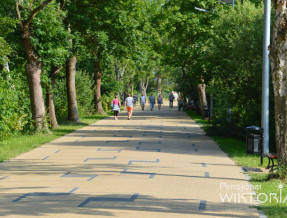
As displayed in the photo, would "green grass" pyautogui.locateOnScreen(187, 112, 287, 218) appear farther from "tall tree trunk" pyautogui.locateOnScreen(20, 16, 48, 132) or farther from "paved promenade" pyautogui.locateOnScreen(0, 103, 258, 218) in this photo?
"tall tree trunk" pyautogui.locateOnScreen(20, 16, 48, 132)

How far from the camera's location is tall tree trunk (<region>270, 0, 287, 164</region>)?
1037 cm

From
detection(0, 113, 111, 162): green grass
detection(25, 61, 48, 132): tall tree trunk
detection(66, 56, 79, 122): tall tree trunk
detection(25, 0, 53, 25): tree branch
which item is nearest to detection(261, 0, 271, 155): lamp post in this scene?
detection(0, 113, 111, 162): green grass

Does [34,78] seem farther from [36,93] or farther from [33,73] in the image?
[36,93]

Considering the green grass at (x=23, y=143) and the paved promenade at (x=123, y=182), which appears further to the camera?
the green grass at (x=23, y=143)

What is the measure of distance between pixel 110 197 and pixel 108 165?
427cm

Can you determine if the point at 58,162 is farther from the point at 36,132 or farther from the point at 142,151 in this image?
the point at 36,132

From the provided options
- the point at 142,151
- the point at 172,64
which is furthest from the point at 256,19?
the point at 172,64

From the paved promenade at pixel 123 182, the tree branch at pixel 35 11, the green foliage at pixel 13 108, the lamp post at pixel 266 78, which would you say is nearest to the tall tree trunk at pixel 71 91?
the green foliage at pixel 13 108

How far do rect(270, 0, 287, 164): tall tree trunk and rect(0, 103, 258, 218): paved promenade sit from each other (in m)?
1.15

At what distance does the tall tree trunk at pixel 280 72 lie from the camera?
1037 centimetres

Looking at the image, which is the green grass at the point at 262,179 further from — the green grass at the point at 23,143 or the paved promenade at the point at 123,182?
the green grass at the point at 23,143

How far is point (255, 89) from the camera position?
62.0 feet

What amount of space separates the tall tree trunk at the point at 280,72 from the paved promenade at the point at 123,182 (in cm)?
115

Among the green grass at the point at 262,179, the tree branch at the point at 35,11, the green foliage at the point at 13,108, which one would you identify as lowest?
the green grass at the point at 262,179
